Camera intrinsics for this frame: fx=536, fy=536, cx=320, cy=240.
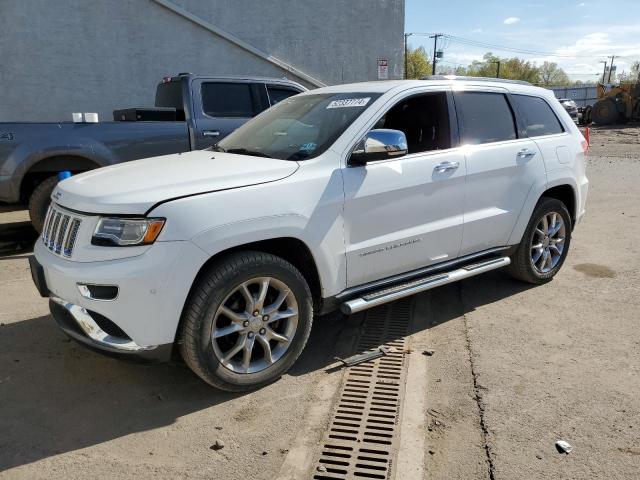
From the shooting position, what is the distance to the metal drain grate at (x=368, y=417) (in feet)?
8.76

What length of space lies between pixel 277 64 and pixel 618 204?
10.2 metres

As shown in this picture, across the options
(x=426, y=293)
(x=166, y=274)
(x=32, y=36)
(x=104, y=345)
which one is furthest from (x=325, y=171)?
(x=32, y=36)

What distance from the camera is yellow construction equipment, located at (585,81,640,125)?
2809 cm

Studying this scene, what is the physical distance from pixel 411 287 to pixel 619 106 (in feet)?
97.2

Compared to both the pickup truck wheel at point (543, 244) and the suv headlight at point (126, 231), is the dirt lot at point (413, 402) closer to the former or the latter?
the pickup truck wheel at point (543, 244)

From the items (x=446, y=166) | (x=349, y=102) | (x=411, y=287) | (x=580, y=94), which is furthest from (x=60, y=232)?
(x=580, y=94)

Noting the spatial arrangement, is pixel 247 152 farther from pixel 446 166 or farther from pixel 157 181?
pixel 446 166

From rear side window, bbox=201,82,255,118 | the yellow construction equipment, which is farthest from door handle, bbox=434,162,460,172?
the yellow construction equipment

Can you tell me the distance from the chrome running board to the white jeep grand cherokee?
2 cm

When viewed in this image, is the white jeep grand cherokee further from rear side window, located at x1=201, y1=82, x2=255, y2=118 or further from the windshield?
rear side window, located at x1=201, y1=82, x2=255, y2=118

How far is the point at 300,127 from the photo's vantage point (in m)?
3.93

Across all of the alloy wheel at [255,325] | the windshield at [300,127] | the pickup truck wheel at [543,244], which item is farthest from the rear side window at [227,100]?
the alloy wheel at [255,325]

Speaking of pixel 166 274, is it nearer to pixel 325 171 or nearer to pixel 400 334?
pixel 325 171

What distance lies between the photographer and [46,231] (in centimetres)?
334
